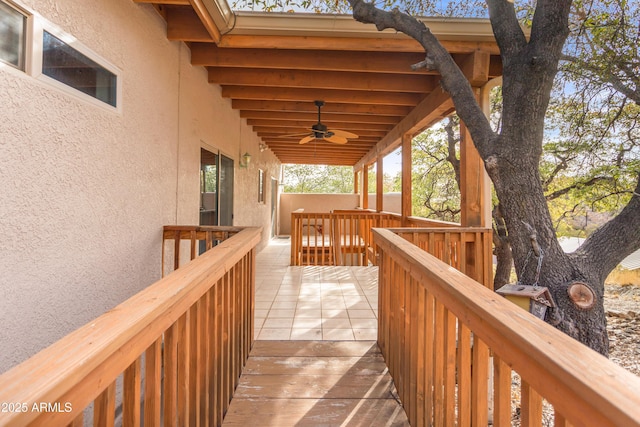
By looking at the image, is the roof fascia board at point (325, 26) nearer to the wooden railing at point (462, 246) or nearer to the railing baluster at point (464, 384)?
the wooden railing at point (462, 246)

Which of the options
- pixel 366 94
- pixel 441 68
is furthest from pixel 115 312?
pixel 366 94

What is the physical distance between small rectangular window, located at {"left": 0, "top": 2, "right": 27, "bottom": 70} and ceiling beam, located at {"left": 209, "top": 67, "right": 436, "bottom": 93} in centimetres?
270

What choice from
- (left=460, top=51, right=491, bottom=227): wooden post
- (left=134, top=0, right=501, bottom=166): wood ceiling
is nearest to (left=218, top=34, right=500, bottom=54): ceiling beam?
(left=134, top=0, right=501, bottom=166): wood ceiling

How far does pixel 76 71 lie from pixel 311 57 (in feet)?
7.62

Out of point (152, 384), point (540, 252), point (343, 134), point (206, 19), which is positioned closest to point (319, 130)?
point (343, 134)

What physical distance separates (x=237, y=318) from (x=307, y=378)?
0.59 m

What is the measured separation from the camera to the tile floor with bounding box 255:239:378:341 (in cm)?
279

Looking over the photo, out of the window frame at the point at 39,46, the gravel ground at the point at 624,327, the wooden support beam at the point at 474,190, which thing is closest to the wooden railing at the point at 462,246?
the wooden support beam at the point at 474,190

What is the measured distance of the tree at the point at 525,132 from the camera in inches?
97.6

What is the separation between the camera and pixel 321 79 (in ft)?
13.4

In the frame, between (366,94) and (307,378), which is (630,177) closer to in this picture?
(366,94)

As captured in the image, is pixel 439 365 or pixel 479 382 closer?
pixel 479 382

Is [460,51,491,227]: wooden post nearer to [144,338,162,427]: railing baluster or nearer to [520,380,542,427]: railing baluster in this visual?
[520,380,542,427]: railing baluster

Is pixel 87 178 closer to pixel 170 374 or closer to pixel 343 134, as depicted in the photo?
pixel 170 374
